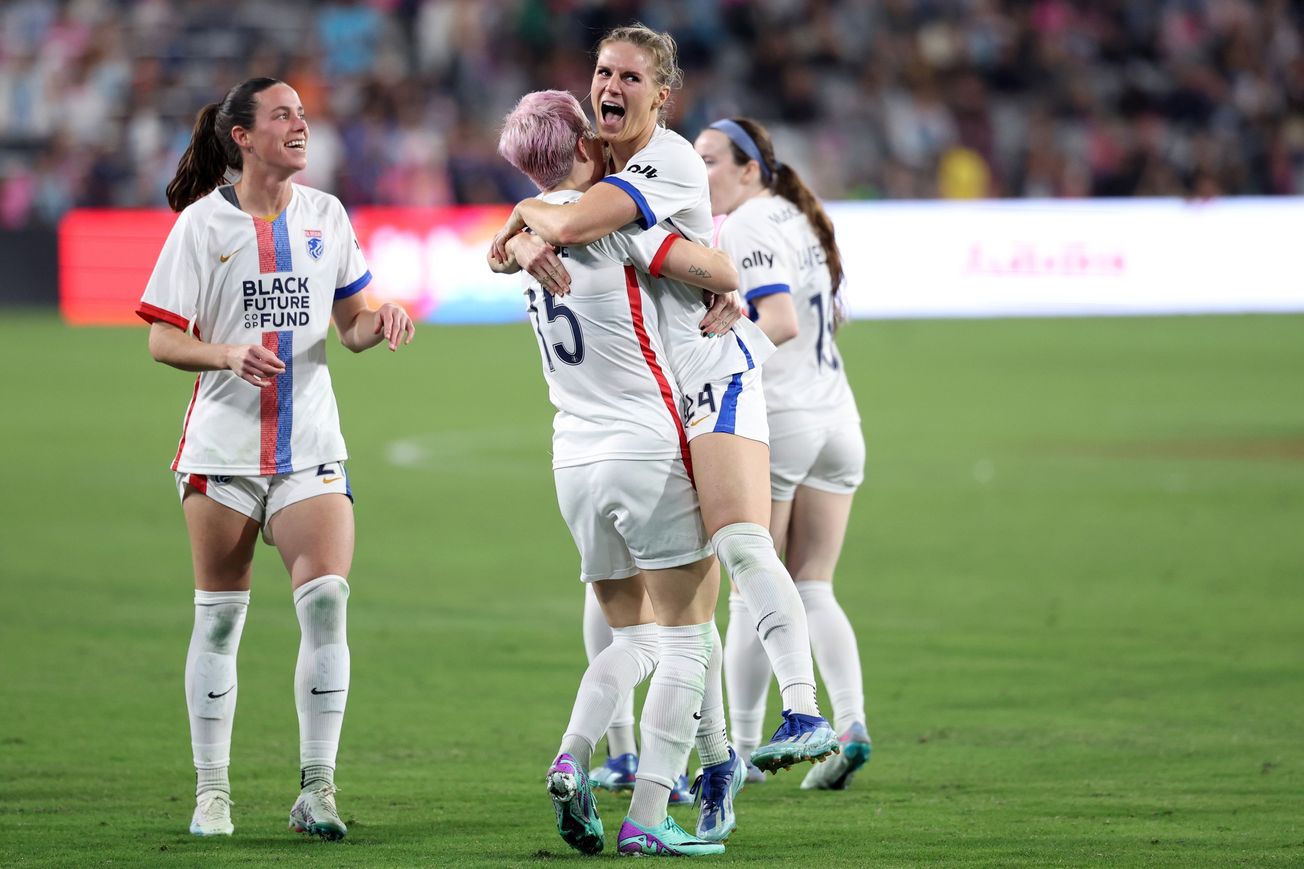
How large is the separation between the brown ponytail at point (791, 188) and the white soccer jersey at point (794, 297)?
0.03 metres

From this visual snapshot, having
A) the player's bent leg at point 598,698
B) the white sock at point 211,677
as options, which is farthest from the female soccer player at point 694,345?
the white sock at point 211,677

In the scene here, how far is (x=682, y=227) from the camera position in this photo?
499cm

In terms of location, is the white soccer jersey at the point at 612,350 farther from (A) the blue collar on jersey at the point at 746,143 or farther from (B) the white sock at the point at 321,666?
(A) the blue collar on jersey at the point at 746,143

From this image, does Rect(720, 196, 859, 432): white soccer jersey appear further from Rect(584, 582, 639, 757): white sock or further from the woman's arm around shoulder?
the woman's arm around shoulder

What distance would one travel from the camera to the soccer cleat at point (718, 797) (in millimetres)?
5164

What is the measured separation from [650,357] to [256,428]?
3.93 feet

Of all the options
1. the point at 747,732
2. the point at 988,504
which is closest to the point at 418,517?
the point at 988,504

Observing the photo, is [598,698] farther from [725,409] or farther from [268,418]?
[268,418]

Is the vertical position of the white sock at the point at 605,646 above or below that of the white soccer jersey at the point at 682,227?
below

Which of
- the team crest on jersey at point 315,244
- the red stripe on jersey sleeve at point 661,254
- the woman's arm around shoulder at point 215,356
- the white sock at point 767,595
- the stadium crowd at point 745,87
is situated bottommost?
the white sock at point 767,595

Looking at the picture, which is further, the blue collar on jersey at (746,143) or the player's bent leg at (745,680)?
the blue collar on jersey at (746,143)

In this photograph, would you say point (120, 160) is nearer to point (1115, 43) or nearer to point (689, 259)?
point (1115, 43)

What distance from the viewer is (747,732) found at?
247 inches

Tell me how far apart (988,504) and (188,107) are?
18086 mm
